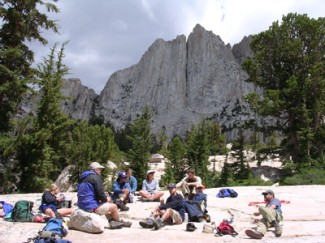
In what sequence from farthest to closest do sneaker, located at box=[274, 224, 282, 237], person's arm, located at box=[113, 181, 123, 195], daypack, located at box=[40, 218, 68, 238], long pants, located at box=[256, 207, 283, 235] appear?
person's arm, located at box=[113, 181, 123, 195] < long pants, located at box=[256, 207, 283, 235] < sneaker, located at box=[274, 224, 282, 237] < daypack, located at box=[40, 218, 68, 238]

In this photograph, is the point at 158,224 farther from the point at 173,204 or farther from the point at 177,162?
the point at 177,162

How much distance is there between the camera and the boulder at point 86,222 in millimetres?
6672

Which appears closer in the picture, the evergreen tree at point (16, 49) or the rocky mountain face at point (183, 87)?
the evergreen tree at point (16, 49)

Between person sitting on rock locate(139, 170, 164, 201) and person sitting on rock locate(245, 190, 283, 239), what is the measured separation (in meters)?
3.64

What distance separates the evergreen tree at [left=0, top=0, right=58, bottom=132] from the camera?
1441 cm

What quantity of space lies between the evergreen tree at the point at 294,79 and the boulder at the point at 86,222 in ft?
62.6

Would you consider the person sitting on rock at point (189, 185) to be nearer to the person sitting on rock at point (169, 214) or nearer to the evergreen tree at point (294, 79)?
the person sitting on rock at point (169, 214)

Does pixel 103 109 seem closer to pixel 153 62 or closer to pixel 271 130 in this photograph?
pixel 153 62

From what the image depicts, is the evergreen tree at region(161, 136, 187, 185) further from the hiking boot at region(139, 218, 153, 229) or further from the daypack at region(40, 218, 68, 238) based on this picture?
the daypack at region(40, 218, 68, 238)

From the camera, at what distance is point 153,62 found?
10719cm

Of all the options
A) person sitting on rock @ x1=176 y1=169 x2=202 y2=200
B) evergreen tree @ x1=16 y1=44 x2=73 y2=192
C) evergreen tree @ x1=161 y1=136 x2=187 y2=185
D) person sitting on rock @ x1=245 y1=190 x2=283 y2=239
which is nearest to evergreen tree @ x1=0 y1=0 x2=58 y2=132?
evergreen tree @ x1=16 y1=44 x2=73 y2=192

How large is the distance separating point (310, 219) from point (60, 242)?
210 inches

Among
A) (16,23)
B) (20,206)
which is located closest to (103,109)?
(16,23)

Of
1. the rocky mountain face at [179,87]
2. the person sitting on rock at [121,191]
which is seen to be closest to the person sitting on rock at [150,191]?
the person sitting on rock at [121,191]
